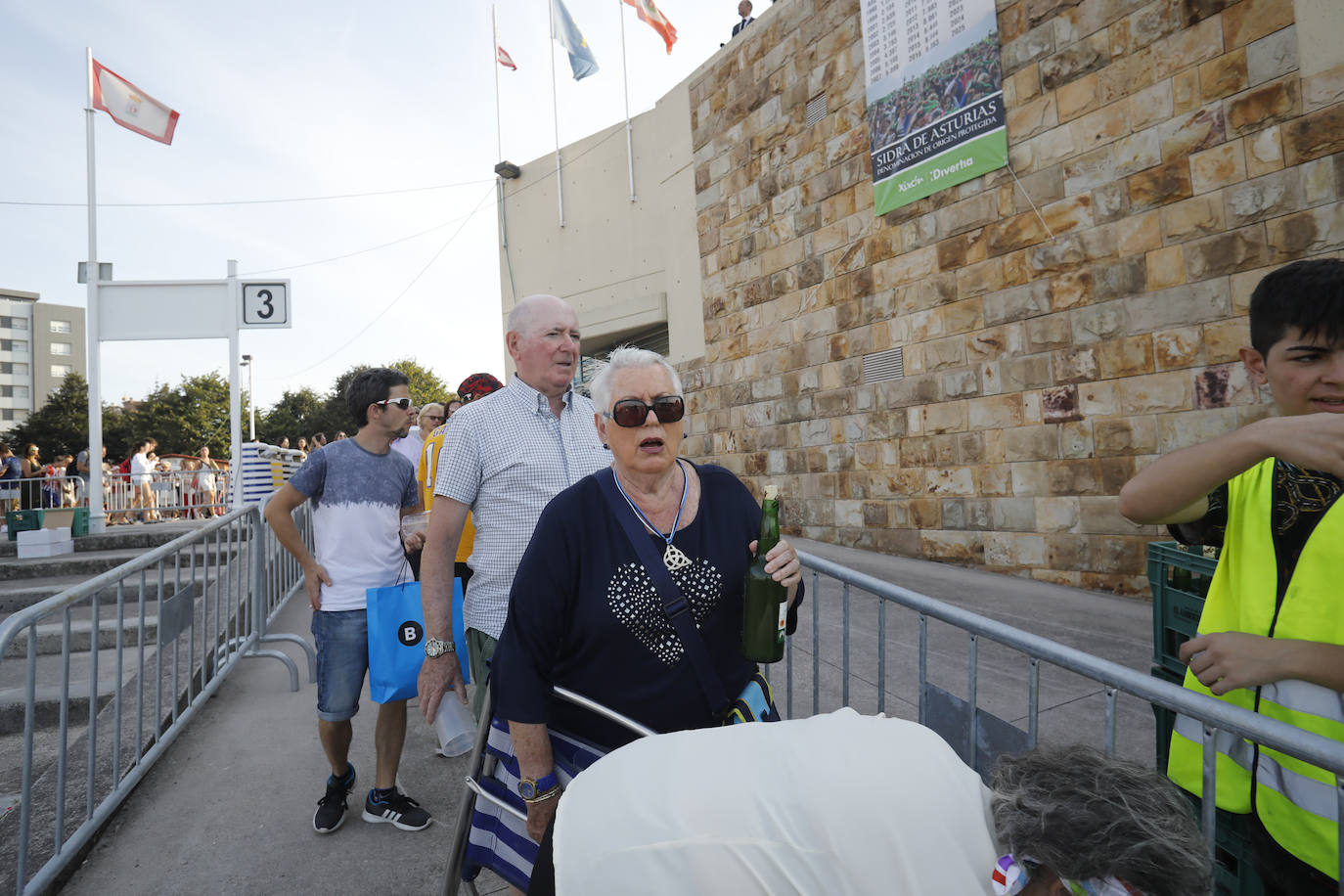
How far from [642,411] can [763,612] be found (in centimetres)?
62

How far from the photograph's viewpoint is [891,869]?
88 cm

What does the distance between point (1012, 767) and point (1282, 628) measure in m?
0.78

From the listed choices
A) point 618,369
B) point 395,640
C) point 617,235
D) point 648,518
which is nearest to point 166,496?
point 617,235

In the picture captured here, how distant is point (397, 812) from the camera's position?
3203 millimetres

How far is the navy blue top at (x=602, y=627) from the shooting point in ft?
5.67

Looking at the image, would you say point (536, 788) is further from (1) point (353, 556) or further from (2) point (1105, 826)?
(1) point (353, 556)

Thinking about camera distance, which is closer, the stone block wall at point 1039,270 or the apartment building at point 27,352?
the stone block wall at point 1039,270

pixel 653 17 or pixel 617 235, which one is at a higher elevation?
pixel 653 17

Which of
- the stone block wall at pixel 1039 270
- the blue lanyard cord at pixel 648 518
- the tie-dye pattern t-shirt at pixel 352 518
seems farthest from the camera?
the stone block wall at pixel 1039 270

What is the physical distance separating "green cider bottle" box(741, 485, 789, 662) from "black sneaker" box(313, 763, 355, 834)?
2403 millimetres

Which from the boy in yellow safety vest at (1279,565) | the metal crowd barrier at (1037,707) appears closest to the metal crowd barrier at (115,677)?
the metal crowd barrier at (1037,707)

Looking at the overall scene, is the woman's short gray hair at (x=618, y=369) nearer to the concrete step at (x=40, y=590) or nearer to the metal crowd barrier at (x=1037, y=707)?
the metal crowd barrier at (x=1037, y=707)

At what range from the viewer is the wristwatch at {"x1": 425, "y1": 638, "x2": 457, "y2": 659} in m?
2.46

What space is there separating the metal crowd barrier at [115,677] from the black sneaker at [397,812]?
3.53ft
